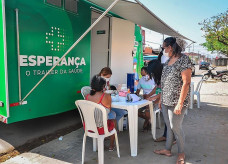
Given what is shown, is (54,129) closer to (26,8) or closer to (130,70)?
(26,8)

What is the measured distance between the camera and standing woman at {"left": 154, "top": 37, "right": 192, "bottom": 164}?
2363 millimetres

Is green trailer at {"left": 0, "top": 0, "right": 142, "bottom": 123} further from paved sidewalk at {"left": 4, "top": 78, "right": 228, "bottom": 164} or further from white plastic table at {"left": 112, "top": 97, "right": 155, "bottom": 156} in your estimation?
white plastic table at {"left": 112, "top": 97, "right": 155, "bottom": 156}

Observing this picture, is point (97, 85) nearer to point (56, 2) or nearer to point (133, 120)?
point (133, 120)

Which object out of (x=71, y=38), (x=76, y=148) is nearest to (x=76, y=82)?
(x=71, y=38)

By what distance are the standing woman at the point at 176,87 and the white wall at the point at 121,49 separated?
107 inches

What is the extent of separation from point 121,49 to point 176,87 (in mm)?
3218

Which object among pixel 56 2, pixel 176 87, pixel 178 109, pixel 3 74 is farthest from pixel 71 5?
pixel 178 109

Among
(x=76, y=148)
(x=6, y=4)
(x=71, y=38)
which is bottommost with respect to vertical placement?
(x=76, y=148)

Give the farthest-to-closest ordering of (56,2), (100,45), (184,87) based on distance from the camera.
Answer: (100,45)
(56,2)
(184,87)

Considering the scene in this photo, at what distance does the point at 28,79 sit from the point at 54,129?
1347mm

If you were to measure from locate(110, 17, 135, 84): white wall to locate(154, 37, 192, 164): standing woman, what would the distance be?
2.71 meters

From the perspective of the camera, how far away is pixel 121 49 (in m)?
5.48

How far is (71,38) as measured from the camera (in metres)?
3.65

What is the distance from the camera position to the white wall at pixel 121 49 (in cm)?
517
